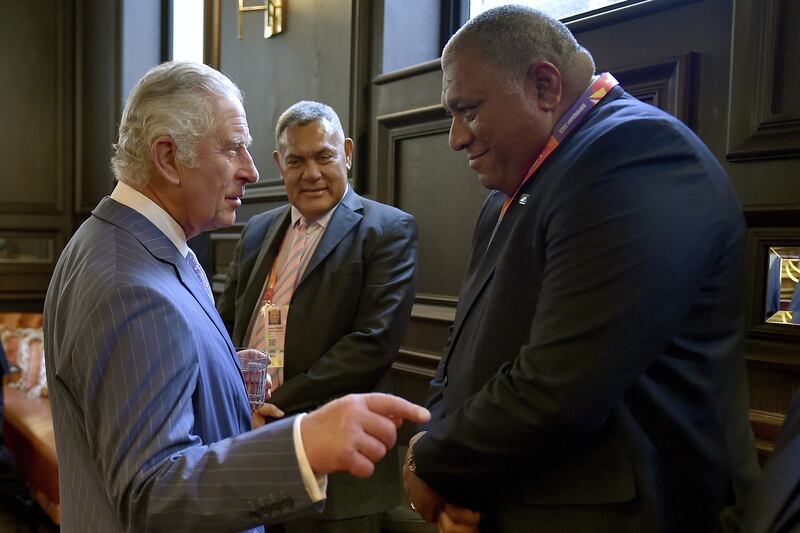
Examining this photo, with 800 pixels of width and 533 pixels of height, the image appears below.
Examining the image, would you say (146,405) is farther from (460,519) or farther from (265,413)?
(265,413)

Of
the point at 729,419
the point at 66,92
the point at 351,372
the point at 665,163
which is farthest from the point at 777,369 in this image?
the point at 66,92

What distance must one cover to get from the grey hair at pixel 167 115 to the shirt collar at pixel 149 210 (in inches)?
0.8

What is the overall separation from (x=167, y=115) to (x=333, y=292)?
1128 mm

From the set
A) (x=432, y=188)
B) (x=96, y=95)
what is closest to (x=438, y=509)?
(x=432, y=188)

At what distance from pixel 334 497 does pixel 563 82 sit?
1.44 metres

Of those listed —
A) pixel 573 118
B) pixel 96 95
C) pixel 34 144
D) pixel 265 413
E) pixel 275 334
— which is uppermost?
pixel 96 95

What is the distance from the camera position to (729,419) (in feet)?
4.30

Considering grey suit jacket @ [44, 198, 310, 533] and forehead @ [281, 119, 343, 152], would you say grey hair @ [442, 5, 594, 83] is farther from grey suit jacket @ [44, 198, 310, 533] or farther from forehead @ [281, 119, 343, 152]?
forehead @ [281, 119, 343, 152]

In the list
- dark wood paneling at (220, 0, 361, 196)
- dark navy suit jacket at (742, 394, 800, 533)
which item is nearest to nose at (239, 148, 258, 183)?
dark navy suit jacket at (742, 394, 800, 533)

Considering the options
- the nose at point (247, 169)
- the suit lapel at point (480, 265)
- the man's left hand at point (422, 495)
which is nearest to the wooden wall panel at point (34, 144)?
the nose at point (247, 169)

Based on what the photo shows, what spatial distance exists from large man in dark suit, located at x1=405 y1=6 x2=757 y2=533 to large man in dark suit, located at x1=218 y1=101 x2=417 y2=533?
87cm

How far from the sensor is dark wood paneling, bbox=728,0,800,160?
1.69 metres

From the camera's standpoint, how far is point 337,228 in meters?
2.43

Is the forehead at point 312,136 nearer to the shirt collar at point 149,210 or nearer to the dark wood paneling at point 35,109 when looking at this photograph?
the shirt collar at point 149,210
